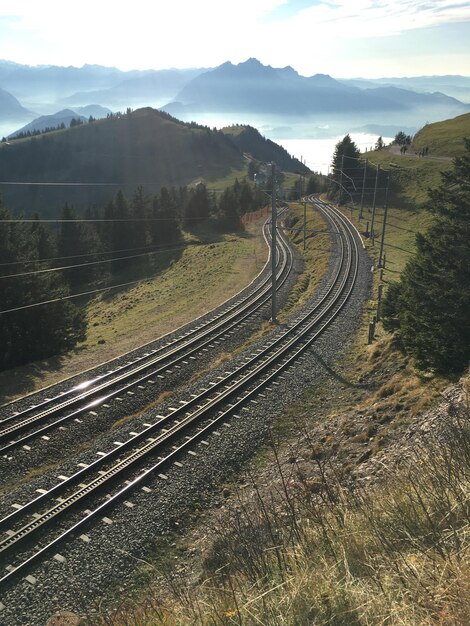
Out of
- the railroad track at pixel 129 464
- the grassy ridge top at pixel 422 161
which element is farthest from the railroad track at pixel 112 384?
the grassy ridge top at pixel 422 161

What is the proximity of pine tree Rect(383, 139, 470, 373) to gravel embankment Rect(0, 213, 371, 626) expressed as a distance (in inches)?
199

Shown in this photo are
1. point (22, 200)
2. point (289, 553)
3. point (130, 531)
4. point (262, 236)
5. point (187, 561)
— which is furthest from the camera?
point (22, 200)

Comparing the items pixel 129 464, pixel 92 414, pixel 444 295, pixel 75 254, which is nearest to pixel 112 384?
pixel 92 414

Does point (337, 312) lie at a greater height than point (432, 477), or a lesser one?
lesser

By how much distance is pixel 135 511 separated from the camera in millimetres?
11312

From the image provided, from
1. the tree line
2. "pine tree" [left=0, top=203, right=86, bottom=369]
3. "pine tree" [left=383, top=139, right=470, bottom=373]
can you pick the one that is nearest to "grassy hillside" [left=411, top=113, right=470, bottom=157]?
the tree line

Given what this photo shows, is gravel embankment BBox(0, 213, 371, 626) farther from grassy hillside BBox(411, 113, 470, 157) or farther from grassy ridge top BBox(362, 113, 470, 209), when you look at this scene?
grassy hillside BBox(411, 113, 470, 157)

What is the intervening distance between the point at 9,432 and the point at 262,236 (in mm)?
56095

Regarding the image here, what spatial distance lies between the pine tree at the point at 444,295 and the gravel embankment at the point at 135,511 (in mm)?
5053

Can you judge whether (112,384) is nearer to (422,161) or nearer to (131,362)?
(131,362)

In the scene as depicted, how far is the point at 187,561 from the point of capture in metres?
9.91

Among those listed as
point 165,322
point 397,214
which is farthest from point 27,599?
Result: point 397,214

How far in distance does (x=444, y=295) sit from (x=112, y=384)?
508 inches

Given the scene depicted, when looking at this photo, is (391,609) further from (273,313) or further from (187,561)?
(273,313)
